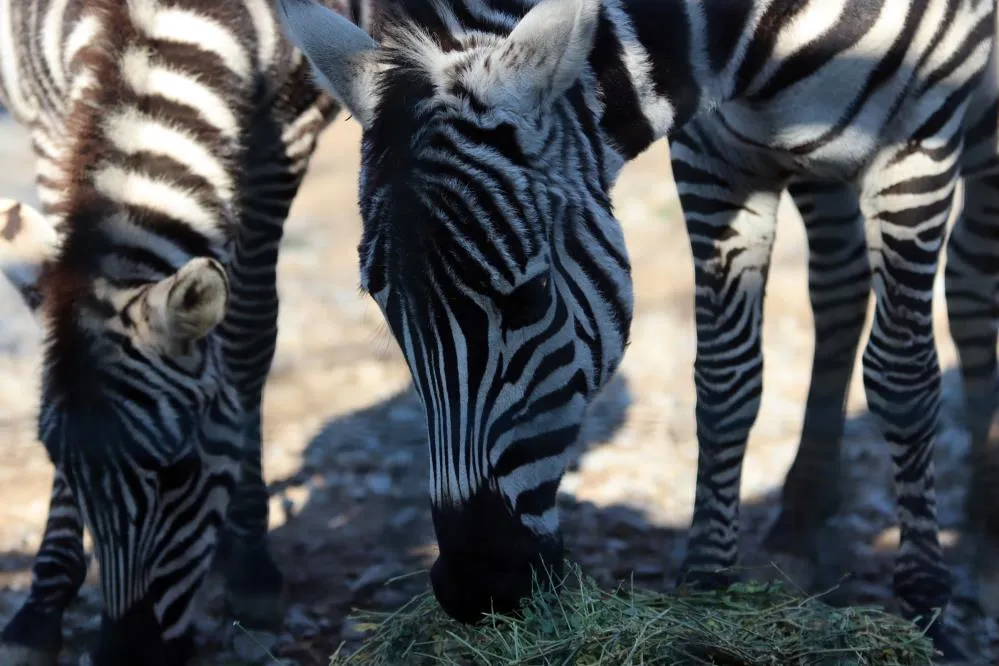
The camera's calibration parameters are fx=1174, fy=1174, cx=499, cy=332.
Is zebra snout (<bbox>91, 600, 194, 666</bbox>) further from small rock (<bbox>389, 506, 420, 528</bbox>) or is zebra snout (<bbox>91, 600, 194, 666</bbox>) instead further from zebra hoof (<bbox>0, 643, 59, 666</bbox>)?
small rock (<bbox>389, 506, 420, 528</bbox>)

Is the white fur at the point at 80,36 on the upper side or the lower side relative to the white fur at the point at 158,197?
upper

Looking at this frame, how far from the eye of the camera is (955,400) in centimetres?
678

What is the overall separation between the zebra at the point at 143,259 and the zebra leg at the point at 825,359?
218 cm

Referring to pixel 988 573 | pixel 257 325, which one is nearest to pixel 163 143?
pixel 257 325

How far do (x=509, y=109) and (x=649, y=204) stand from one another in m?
6.40

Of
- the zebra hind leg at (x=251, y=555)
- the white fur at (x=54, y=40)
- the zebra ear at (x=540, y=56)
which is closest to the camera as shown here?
the zebra ear at (x=540, y=56)

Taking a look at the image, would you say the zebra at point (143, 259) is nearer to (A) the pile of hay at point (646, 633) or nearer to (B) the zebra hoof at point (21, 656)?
(B) the zebra hoof at point (21, 656)

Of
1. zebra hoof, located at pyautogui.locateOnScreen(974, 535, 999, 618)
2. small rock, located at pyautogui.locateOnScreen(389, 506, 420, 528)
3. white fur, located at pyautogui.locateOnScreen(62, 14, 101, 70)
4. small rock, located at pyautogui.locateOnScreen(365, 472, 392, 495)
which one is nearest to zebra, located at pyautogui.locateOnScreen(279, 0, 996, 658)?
zebra hoof, located at pyautogui.locateOnScreen(974, 535, 999, 618)

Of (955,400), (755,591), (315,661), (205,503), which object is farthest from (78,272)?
(955,400)

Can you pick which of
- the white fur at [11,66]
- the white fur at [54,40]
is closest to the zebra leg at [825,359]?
the white fur at [54,40]

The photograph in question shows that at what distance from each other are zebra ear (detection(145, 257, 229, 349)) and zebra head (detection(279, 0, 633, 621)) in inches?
24.1

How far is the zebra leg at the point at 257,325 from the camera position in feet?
15.1

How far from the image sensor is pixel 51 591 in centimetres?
444

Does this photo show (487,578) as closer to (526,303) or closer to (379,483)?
(526,303)
